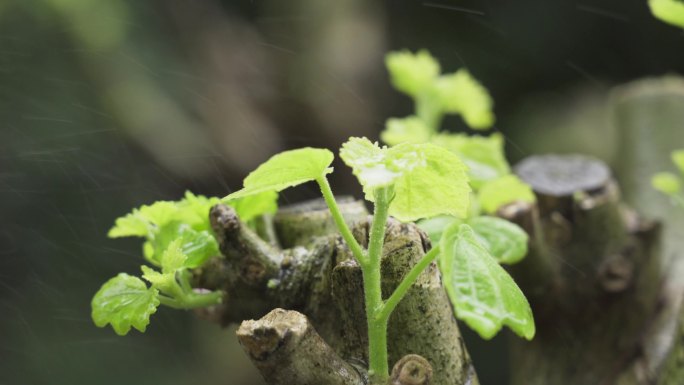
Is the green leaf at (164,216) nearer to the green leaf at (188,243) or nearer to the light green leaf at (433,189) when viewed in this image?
the green leaf at (188,243)

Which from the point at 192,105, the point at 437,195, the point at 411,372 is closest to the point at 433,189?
the point at 437,195

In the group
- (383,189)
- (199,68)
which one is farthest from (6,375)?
(383,189)

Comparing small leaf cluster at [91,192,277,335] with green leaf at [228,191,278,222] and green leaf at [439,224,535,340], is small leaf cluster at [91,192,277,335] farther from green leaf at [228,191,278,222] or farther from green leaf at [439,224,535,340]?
green leaf at [439,224,535,340]

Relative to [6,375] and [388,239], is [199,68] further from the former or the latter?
[388,239]

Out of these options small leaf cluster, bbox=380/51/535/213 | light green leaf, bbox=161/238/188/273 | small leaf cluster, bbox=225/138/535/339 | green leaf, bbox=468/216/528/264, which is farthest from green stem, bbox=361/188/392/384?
small leaf cluster, bbox=380/51/535/213

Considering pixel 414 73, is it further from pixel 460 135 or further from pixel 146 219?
pixel 146 219

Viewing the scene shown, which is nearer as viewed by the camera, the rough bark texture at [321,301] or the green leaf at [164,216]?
the rough bark texture at [321,301]

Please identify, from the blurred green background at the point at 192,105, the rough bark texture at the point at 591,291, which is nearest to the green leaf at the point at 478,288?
the rough bark texture at the point at 591,291

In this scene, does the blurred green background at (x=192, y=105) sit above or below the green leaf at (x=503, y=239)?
below
